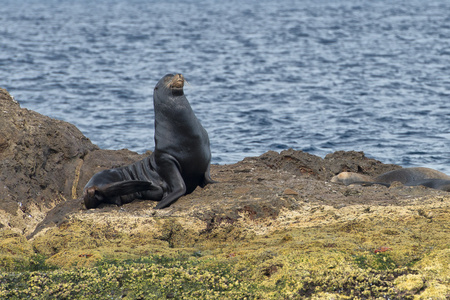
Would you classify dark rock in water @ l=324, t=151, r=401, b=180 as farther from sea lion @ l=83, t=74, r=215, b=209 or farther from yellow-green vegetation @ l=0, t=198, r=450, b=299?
yellow-green vegetation @ l=0, t=198, r=450, b=299

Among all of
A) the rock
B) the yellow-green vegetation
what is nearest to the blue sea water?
the yellow-green vegetation

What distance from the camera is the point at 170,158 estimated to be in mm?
8609

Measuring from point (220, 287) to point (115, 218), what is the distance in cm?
239

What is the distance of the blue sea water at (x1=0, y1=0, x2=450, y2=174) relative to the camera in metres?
15.6

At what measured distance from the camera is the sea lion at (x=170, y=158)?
335 inches

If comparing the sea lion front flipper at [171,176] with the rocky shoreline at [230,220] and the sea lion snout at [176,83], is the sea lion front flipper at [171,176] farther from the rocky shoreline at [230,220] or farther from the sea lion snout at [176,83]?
the sea lion snout at [176,83]

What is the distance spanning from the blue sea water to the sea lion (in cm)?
63

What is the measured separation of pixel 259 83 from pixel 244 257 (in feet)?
59.4

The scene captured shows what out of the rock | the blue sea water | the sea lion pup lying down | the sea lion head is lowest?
the blue sea water

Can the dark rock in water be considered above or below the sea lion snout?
below

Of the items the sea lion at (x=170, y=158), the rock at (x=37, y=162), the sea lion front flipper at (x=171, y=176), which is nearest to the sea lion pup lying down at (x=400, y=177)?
the sea lion at (x=170, y=158)

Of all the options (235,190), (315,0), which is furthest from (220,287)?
(315,0)

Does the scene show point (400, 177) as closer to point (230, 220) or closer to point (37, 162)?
point (230, 220)

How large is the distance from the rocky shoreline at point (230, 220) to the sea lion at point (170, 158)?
20 cm
